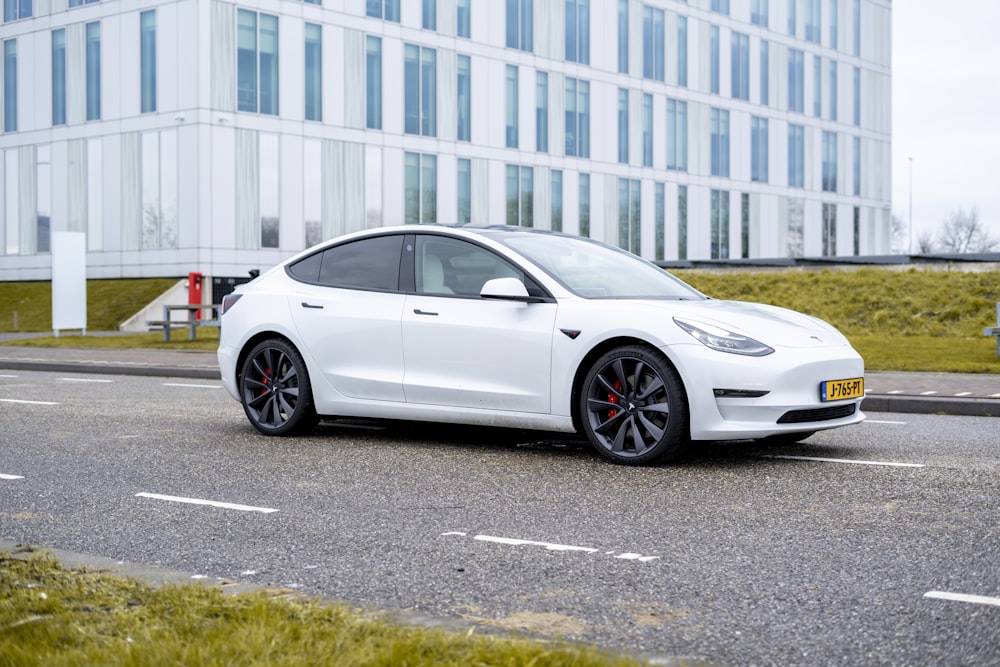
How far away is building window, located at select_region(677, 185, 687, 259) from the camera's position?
4975cm

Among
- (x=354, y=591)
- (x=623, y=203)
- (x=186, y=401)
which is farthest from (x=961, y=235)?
(x=354, y=591)

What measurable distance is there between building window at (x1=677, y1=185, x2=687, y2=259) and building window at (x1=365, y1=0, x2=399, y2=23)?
15506 millimetres

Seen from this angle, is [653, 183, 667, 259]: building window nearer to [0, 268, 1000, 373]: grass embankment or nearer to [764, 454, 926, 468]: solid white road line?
[0, 268, 1000, 373]: grass embankment

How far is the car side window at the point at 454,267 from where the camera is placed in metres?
8.16

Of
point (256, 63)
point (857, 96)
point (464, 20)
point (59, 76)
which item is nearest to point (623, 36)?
point (464, 20)

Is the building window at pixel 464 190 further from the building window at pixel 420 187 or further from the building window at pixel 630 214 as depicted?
the building window at pixel 630 214

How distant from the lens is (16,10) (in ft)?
132

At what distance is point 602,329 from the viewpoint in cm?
738

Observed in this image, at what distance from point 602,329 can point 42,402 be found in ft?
23.0

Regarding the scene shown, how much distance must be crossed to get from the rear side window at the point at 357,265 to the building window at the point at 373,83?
30646 mm

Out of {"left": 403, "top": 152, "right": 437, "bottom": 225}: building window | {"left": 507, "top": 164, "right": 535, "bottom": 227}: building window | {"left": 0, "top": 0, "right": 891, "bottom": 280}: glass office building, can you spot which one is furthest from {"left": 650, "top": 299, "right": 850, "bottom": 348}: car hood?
{"left": 507, "top": 164, "right": 535, "bottom": 227}: building window

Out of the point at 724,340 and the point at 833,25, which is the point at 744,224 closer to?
the point at 833,25

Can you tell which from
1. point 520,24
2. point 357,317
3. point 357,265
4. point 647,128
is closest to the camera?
point 357,317

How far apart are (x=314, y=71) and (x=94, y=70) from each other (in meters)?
7.06
